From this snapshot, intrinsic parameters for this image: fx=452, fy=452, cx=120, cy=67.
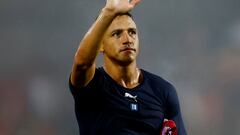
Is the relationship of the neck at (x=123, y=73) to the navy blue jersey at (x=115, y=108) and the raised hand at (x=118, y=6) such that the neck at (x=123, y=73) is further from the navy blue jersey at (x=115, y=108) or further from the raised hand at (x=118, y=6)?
the raised hand at (x=118, y=6)

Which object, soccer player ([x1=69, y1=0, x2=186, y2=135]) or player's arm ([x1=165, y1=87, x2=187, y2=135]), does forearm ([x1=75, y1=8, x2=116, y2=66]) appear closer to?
soccer player ([x1=69, y1=0, x2=186, y2=135])

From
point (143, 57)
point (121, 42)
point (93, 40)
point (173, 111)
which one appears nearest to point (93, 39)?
point (93, 40)

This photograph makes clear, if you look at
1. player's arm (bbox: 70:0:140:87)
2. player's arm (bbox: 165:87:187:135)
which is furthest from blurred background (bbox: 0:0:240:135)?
player's arm (bbox: 70:0:140:87)

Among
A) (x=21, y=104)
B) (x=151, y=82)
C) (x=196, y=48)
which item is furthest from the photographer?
(x=196, y=48)

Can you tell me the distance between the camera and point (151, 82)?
133cm

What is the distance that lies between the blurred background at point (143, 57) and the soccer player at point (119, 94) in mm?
1592

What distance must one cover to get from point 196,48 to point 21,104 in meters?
1.20

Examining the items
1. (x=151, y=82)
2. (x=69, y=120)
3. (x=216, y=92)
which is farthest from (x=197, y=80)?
(x=151, y=82)

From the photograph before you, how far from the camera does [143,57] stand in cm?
291

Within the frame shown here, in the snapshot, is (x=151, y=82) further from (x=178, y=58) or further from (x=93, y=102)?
(x=178, y=58)

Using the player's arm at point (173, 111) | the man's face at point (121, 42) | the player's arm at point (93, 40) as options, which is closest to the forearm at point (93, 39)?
the player's arm at point (93, 40)

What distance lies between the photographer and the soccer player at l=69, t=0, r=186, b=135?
1195 millimetres

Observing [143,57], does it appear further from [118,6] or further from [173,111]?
[118,6]

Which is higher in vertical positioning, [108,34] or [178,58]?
[108,34]
